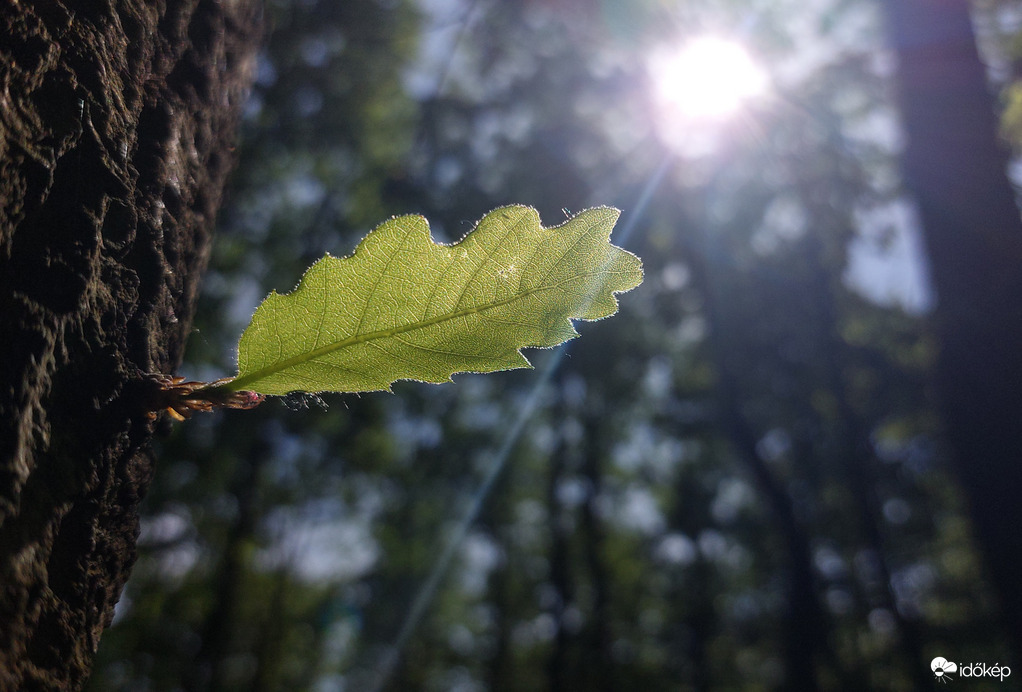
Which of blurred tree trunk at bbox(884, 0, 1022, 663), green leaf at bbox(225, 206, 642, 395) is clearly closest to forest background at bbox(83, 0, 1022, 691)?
blurred tree trunk at bbox(884, 0, 1022, 663)

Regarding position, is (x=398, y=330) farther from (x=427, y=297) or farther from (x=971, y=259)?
(x=971, y=259)

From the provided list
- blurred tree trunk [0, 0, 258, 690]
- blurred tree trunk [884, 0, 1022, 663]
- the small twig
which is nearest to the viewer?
blurred tree trunk [0, 0, 258, 690]

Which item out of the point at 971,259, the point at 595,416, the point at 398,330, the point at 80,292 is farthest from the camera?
the point at 595,416

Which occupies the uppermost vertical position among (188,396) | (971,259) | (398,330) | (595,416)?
(595,416)

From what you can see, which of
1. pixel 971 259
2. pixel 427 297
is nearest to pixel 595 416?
pixel 971 259

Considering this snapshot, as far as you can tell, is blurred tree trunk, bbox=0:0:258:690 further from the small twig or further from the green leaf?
the green leaf

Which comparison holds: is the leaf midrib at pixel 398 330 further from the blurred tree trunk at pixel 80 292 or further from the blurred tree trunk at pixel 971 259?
the blurred tree trunk at pixel 971 259
